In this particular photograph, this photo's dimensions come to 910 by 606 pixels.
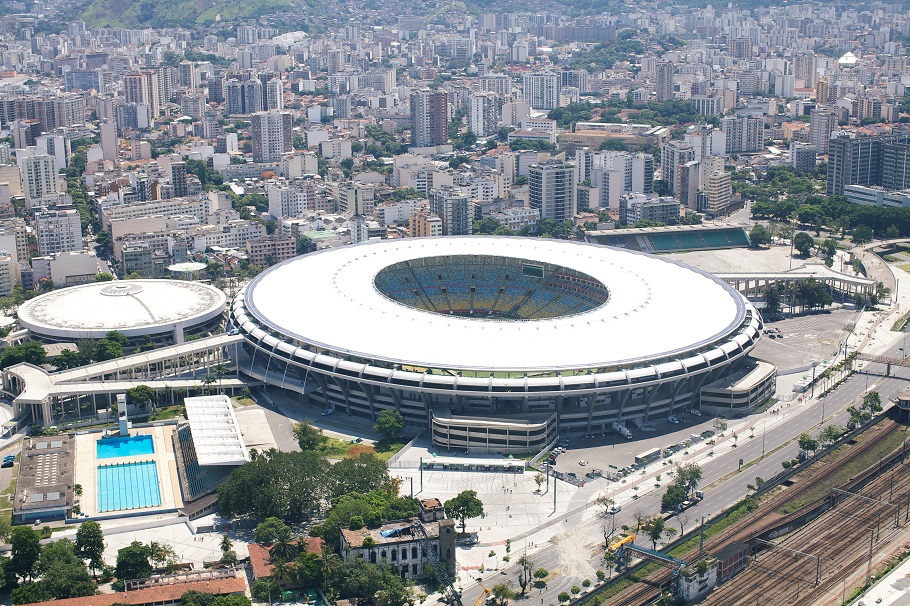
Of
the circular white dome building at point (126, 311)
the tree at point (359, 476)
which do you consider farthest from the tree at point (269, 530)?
the circular white dome building at point (126, 311)

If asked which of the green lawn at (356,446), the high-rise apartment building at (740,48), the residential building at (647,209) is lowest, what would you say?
the green lawn at (356,446)

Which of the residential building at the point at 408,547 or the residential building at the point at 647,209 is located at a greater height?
the residential building at the point at 647,209

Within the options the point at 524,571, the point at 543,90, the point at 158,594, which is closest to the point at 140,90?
the point at 543,90

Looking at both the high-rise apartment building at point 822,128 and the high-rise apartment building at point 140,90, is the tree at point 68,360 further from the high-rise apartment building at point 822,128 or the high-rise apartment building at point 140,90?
the high-rise apartment building at point 140,90

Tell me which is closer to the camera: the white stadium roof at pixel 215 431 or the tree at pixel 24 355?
the white stadium roof at pixel 215 431

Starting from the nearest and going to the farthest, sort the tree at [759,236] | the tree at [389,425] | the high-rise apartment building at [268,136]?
the tree at [389,425], the tree at [759,236], the high-rise apartment building at [268,136]

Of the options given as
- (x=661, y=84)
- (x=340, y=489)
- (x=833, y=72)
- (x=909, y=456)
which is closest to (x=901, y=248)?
(x=909, y=456)

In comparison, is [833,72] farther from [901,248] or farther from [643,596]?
[643,596]
